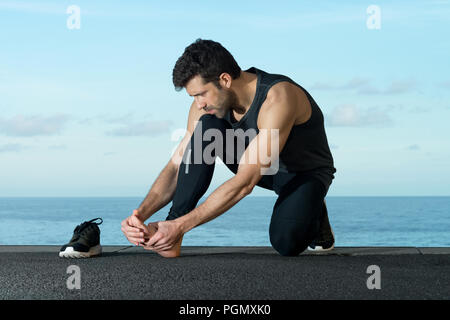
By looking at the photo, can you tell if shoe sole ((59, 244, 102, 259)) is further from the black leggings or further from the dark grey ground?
the black leggings

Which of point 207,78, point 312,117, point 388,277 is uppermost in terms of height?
point 207,78

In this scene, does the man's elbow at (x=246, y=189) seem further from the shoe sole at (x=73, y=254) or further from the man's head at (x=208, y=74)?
the shoe sole at (x=73, y=254)

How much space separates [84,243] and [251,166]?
3.75 feet

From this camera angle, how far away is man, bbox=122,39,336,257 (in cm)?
244

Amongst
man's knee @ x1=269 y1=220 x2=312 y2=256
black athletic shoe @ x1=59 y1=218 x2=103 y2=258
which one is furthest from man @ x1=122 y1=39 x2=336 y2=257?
black athletic shoe @ x1=59 y1=218 x2=103 y2=258

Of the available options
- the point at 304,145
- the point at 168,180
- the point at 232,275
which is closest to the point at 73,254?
the point at 168,180

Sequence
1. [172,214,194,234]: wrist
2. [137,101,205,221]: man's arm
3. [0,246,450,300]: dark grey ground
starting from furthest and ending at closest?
[137,101,205,221]: man's arm, [172,214,194,234]: wrist, [0,246,450,300]: dark grey ground

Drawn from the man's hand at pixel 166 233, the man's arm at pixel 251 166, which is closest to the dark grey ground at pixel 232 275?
the man's hand at pixel 166 233

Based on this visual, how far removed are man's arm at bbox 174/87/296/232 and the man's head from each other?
0.24m
